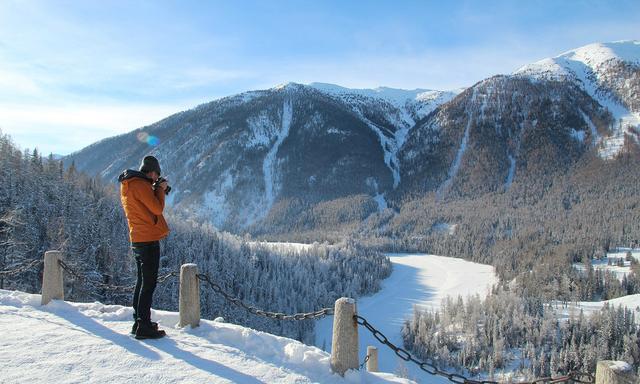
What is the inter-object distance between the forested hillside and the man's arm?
49.8 feet

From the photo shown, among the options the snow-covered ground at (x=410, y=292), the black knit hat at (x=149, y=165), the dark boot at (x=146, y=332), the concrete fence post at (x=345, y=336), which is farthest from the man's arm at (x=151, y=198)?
the snow-covered ground at (x=410, y=292)

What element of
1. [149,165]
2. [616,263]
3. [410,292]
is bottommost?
[410,292]

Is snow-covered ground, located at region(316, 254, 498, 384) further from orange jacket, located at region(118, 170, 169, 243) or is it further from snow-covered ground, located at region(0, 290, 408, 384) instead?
orange jacket, located at region(118, 170, 169, 243)

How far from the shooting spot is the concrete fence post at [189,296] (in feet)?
26.8

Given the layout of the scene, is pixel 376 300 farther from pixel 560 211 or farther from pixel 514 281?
pixel 560 211

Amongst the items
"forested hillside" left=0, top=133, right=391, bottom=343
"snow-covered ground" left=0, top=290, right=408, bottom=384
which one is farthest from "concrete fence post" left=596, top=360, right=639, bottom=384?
"forested hillside" left=0, top=133, right=391, bottom=343

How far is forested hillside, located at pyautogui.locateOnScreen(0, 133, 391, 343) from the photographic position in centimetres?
3456

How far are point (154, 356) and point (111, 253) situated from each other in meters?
39.3

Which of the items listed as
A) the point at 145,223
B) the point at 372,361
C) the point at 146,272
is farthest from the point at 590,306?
the point at 145,223

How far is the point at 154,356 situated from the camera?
694 cm

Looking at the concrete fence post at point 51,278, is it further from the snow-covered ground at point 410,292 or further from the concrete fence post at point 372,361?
the snow-covered ground at point 410,292

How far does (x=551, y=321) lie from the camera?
61781mm

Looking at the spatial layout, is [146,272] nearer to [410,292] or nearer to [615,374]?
[615,374]

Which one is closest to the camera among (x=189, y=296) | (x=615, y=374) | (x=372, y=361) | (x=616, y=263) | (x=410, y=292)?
(x=615, y=374)
